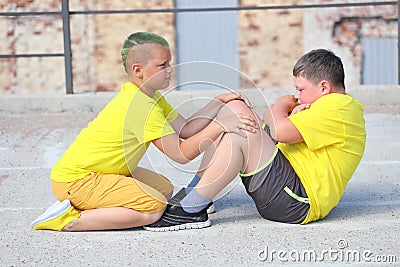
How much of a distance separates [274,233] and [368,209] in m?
0.65

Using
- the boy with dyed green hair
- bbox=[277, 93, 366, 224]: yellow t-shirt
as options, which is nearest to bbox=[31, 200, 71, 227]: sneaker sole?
the boy with dyed green hair

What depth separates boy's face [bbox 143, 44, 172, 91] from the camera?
12.1 ft

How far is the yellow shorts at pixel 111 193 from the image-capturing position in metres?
3.69

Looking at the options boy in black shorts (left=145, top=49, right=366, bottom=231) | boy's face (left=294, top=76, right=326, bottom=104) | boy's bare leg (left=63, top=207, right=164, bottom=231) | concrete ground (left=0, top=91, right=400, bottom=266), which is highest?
boy's face (left=294, top=76, right=326, bottom=104)

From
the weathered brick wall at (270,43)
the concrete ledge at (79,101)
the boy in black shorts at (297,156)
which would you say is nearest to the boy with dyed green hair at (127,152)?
the boy in black shorts at (297,156)

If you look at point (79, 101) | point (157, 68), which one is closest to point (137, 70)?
point (157, 68)

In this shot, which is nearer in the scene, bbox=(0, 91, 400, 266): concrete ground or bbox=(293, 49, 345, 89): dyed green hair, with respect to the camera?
bbox=(0, 91, 400, 266): concrete ground

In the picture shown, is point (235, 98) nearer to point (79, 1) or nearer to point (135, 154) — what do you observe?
point (135, 154)

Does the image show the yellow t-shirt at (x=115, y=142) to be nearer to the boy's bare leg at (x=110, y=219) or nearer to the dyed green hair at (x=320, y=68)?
the boy's bare leg at (x=110, y=219)

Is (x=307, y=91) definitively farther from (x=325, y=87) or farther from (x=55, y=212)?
(x=55, y=212)

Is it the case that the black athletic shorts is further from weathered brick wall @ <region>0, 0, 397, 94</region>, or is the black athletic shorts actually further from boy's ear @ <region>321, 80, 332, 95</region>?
weathered brick wall @ <region>0, 0, 397, 94</region>

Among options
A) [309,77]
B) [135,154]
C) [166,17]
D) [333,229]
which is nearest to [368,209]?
[333,229]

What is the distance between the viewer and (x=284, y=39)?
42.3 feet

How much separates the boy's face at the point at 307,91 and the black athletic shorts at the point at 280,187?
0.27m
